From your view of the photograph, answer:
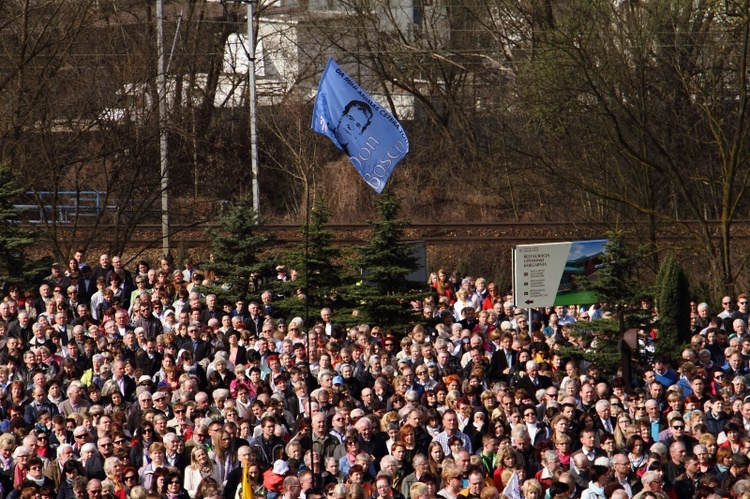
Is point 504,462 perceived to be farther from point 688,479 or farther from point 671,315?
point 671,315

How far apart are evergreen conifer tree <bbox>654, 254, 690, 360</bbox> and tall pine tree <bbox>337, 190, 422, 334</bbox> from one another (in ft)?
11.6

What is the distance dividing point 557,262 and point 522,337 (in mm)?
1883

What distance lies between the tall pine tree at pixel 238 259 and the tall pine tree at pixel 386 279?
1672 mm

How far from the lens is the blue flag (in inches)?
616

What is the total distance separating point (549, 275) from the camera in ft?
60.0

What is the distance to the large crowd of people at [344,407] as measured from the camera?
11.3 meters

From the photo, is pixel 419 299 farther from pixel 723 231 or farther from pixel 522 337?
pixel 723 231

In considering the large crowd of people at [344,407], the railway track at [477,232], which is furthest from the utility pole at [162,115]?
the large crowd of people at [344,407]

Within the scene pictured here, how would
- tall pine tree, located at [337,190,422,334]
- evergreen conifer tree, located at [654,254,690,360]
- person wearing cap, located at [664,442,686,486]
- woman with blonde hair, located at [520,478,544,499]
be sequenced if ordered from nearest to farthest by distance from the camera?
woman with blonde hair, located at [520,478,544,499] < person wearing cap, located at [664,442,686,486] < evergreen conifer tree, located at [654,254,690,360] < tall pine tree, located at [337,190,422,334]

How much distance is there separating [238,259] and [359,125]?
5616 mm

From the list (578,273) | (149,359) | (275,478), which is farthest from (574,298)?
(275,478)

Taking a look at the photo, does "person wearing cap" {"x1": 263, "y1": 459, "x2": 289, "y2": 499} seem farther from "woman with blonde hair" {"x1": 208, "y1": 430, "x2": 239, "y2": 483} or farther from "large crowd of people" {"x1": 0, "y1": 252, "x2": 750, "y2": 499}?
"woman with blonde hair" {"x1": 208, "y1": 430, "x2": 239, "y2": 483}

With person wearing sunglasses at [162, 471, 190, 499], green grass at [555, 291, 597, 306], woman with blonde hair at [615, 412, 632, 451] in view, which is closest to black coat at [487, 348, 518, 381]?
green grass at [555, 291, 597, 306]

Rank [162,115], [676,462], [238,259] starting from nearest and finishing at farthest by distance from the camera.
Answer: [676,462] < [238,259] < [162,115]
